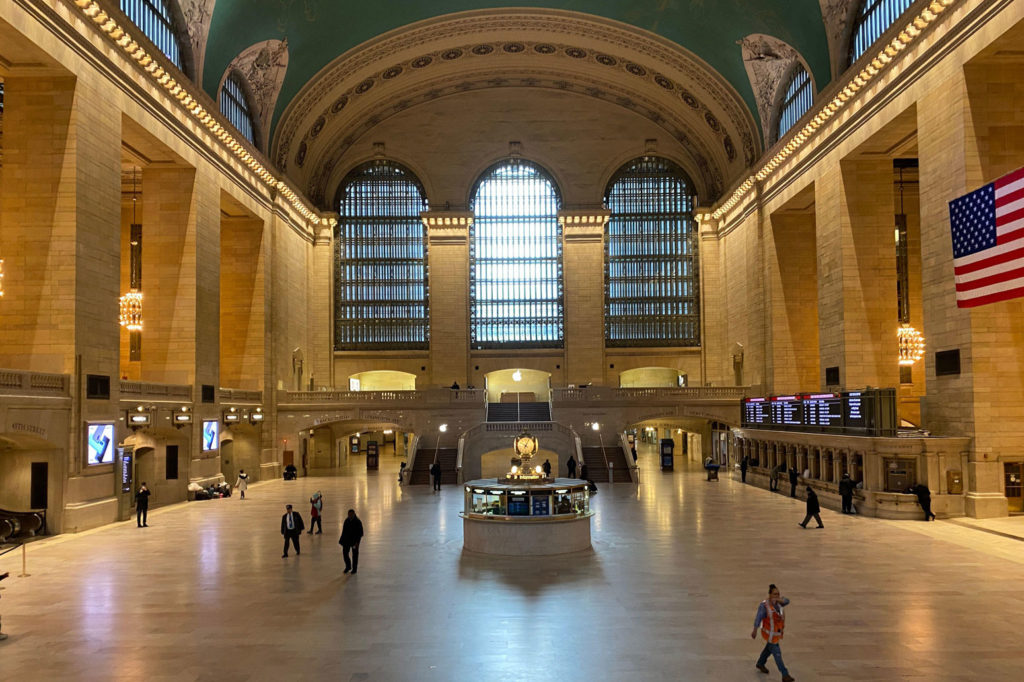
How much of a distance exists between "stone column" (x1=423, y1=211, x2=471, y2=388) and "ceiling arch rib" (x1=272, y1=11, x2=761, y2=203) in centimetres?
612

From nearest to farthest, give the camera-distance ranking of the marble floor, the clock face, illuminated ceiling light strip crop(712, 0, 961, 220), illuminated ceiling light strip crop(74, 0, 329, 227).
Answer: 1. the marble floor
2. the clock face
3. illuminated ceiling light strip crop(74, 0, 329, 227)
4. illuminated ceiling light strip crop(712, 0, 961, 220)

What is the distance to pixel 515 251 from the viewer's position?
144ft

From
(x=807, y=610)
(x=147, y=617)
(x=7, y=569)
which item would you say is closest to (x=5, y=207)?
(x=7, y=569)

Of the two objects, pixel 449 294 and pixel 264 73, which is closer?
pixel 264 73

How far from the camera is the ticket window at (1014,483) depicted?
63.2 ft

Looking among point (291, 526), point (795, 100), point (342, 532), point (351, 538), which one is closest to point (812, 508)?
point (342, 532)

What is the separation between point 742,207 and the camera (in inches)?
1478

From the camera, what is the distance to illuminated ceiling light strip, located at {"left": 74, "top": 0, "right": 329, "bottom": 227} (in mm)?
19953

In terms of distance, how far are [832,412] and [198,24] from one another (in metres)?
22.0

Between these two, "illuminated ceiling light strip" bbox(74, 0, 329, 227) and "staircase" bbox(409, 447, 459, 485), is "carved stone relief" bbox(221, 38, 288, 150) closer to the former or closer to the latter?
"illuminated ceiling light strip" bbox(74, 0, 329, 227)

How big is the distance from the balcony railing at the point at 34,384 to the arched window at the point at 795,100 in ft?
81.6

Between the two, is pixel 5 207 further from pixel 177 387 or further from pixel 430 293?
pixel 430 293

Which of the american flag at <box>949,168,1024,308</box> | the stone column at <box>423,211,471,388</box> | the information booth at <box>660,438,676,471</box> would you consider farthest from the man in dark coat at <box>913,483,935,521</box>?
the stone column at <box>423,211,471,388</box>

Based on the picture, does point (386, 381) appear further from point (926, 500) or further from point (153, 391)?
point (926, 500)
